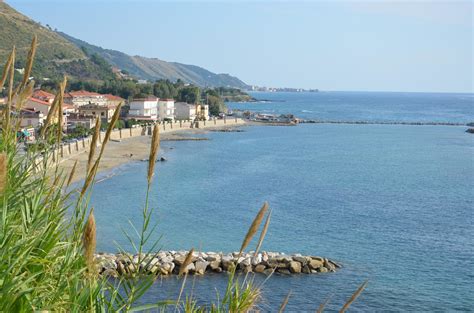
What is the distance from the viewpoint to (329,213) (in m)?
28.0

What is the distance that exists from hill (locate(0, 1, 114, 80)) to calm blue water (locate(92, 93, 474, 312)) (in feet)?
171

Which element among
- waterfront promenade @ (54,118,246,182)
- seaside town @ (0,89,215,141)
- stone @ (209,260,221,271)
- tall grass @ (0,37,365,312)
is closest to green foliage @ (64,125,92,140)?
seaside town @ (0,89,215,141)

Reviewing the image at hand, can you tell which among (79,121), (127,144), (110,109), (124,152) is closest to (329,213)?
(124,152)

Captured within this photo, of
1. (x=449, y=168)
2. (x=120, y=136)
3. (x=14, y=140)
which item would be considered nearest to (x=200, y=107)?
(x=120, y=136)

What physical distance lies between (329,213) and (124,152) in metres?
22.7

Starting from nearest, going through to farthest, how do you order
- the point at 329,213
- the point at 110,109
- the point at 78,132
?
1. the point at 329,213
2. the point at 78,132
3. the point at 110,109

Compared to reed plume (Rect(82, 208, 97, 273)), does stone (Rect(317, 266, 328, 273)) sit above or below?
below

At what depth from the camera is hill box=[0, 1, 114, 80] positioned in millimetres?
99750

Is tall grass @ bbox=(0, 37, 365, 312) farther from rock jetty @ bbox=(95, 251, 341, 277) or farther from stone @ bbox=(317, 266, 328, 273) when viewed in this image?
stone @ bbox=(317, 266, 328, 273)

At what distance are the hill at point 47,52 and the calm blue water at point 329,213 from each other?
52.1 meters

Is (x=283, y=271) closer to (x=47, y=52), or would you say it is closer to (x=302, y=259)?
(x=302, y=259)

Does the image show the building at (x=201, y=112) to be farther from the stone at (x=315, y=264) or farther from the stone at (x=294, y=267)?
the stone at (x=294, y=267)

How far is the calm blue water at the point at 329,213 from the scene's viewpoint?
16859 millimetres

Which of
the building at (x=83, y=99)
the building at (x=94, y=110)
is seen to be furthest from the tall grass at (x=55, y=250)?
the building at (x=83, y=99)
